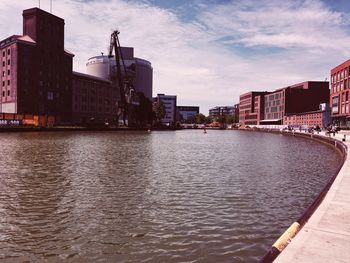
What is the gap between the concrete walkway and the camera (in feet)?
22.9

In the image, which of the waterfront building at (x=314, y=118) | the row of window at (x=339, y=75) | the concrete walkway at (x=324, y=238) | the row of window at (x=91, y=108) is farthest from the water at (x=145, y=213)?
the waterfront building at (x=314, y=118)

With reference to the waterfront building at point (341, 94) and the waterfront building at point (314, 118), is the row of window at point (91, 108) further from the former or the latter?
the waterfront building at point (341, 94)

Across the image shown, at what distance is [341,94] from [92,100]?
103212 millimetres

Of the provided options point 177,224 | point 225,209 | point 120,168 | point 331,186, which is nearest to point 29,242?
point 177,224

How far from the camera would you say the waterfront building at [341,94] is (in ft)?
371

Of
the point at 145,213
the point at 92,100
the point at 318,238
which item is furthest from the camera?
the point at 92,100

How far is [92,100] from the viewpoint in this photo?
533ft

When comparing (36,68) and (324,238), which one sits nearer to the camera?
(324,238)

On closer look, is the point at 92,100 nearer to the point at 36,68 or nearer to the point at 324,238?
the point at 36,68

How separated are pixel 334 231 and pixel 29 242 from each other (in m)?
8.25

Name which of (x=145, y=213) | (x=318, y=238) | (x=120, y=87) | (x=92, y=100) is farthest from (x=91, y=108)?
(x=318, y=238)

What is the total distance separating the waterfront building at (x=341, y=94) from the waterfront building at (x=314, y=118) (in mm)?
30785

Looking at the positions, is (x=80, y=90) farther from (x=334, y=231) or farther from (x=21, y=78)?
(x=334, y=231)

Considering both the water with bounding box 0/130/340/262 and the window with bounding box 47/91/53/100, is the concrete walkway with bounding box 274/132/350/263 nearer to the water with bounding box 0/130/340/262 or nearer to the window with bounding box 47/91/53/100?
the water with bounding box 0/130/340/262
